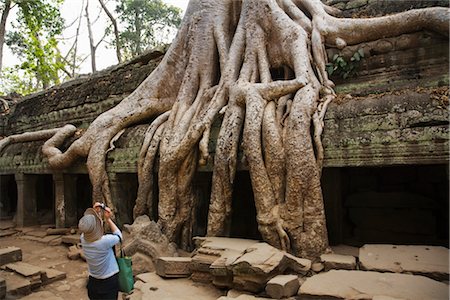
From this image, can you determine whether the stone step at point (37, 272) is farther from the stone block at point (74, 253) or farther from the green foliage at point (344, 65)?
the green foliage at point (344, 65)

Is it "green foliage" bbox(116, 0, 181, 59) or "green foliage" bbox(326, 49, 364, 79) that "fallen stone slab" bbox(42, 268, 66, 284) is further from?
"green foliage" bbox(116, 0, 181, 59)

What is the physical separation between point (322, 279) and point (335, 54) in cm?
339

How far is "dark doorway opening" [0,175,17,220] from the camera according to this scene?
8.77 metres

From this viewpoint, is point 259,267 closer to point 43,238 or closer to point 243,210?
point 243,210

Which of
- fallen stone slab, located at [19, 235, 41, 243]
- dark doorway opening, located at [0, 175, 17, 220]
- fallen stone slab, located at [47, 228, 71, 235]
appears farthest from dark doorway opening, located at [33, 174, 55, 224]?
fallen stone slab, located at [47, 228, 71, 235]

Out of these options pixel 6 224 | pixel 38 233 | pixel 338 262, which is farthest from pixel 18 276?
pixel 6 224

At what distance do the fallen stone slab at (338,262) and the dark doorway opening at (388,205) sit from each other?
1.29 meters

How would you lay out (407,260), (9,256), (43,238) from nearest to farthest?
(407,260), (9,256), (43,238)

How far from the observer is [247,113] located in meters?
3.87

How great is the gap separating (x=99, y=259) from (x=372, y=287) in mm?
2130

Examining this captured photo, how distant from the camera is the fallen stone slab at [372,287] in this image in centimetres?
233

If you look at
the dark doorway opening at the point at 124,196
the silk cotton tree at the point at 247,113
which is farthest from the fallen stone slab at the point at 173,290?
the dark doorway opening at the point at 124,196

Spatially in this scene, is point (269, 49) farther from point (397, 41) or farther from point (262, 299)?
point (262, 299)

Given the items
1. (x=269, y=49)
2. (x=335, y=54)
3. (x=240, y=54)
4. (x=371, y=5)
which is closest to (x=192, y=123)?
(x=240, y=54)
